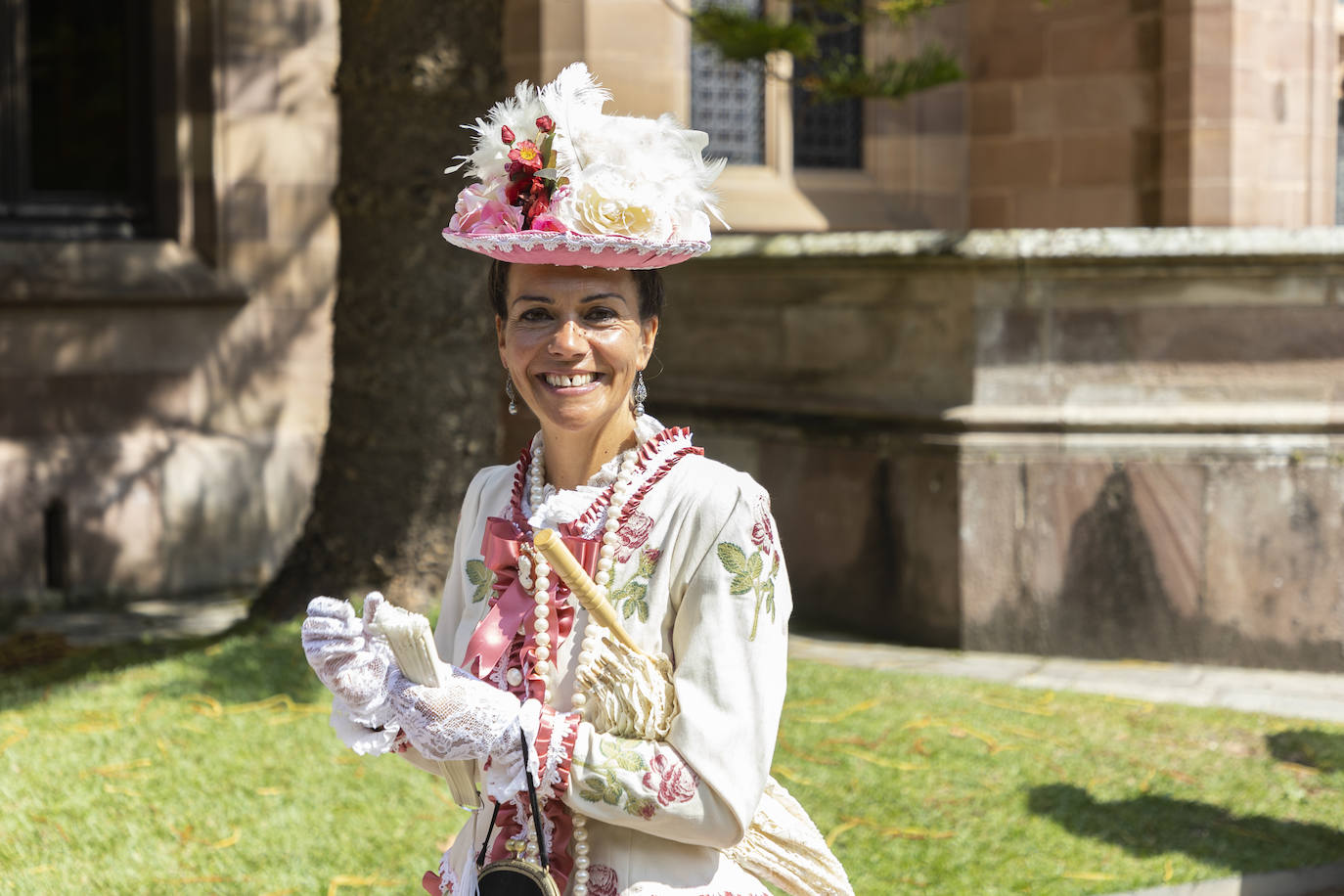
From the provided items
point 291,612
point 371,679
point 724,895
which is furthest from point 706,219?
point 291,612

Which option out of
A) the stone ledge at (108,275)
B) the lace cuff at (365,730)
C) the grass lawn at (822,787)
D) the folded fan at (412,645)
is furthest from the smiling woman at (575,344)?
the stone ledge at (108,275)

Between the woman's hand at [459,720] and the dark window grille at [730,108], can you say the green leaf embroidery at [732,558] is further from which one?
the dark window grille at [730,108]

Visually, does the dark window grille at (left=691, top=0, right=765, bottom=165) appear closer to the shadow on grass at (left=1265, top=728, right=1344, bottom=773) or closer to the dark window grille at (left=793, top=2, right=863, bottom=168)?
the dark window grille at (left=793, top=2, right=863, bottom=168)

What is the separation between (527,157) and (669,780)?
0.86m

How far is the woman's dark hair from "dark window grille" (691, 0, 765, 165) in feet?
24.6

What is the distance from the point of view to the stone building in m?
6.79

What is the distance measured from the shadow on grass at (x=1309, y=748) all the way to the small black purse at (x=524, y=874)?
12.9 ft

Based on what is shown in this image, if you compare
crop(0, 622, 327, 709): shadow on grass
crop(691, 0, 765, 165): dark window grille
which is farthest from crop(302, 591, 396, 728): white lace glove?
crop(691, 0, 765, 165): dark window grille

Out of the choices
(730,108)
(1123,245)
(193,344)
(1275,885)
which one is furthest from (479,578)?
(730,108)

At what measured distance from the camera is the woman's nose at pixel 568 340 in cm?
212

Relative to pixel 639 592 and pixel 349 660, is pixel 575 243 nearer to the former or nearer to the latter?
pixel 639 592

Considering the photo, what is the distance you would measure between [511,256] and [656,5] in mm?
6714

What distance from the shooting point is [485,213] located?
2141 millimetres

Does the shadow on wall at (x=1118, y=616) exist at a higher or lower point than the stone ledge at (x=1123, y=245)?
lower
